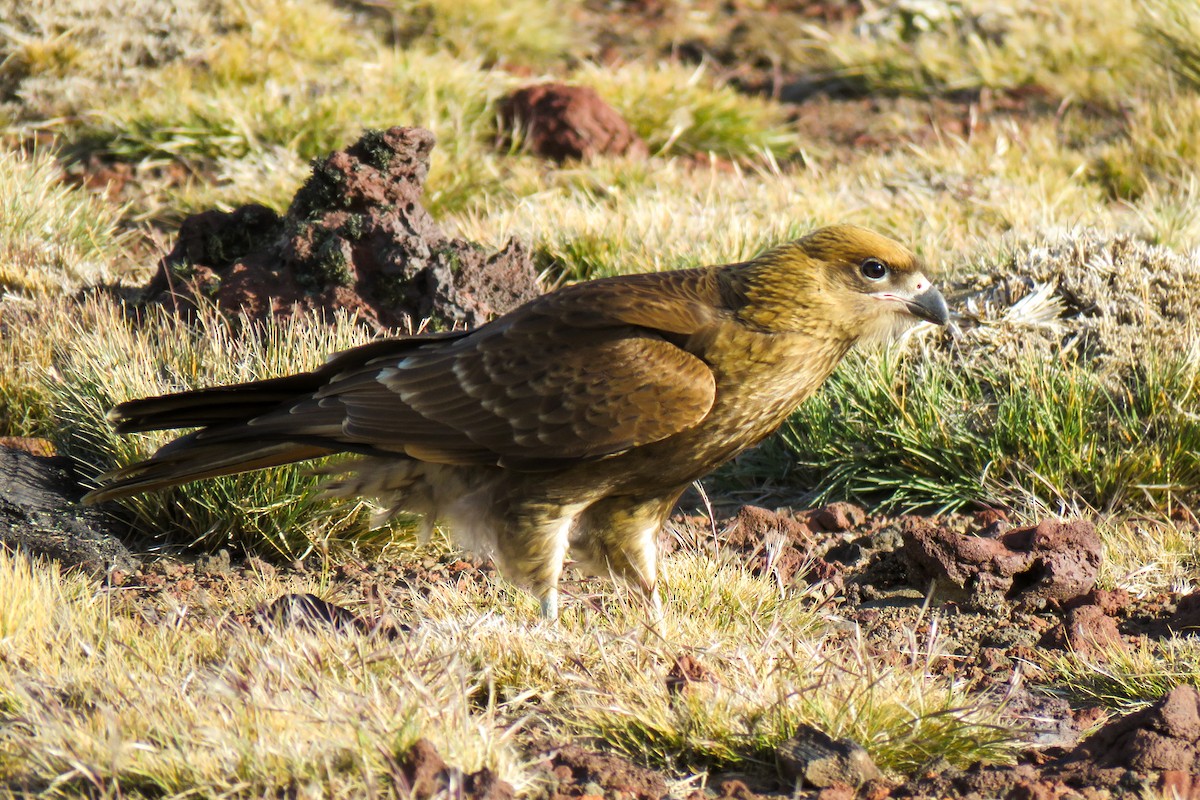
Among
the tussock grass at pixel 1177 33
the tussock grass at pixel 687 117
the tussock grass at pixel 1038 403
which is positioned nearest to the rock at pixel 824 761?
the tussock grass at pixel 1038 403

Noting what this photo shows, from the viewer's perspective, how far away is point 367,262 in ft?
18.9

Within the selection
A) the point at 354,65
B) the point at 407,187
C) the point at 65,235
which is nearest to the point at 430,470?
the point at 407,187

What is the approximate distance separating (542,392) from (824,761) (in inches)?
60.9

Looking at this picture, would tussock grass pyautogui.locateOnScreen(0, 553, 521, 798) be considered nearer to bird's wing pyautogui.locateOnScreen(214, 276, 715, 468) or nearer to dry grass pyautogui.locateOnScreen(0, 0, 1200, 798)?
dry grass pyautogui.locateOnScreen(0, 0, 1200, 798)

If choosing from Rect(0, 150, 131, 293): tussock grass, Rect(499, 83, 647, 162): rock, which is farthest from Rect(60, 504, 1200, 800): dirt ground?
Rect(499, 83, 647, 162): rock

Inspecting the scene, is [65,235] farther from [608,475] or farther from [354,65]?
[608,475]

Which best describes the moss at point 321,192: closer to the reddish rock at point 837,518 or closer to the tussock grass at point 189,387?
the tussock grass at point 189,387

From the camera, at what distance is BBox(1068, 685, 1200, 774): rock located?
3.11 m

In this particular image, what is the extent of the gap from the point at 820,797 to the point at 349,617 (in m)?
1.52

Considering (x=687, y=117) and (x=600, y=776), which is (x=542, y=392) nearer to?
(x=600, y=776)

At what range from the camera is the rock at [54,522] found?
451 centimetres

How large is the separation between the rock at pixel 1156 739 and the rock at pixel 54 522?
304 centimetres

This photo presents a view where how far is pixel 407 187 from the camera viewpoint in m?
5.80

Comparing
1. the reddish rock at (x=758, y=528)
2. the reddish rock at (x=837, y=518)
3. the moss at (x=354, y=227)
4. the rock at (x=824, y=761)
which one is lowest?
the reddish rock at (x=837, y=518)
